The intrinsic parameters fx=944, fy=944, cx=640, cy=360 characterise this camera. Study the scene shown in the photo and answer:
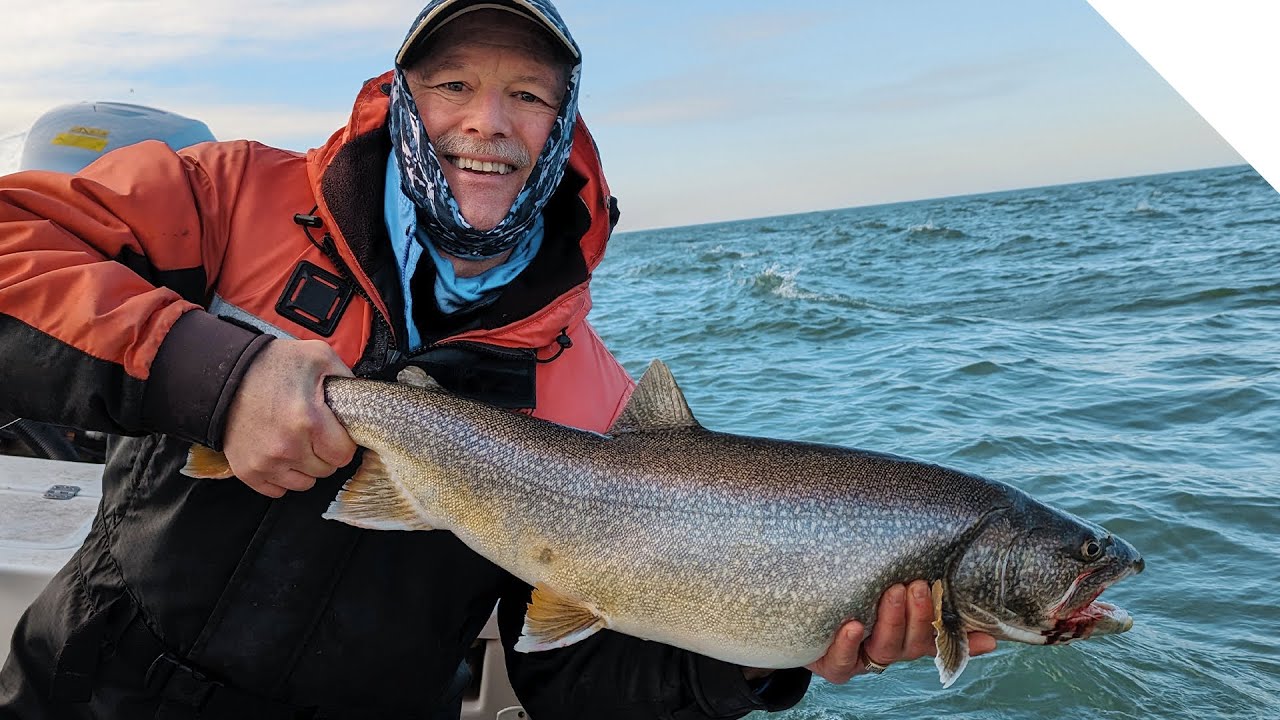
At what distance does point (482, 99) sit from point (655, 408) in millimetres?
1194

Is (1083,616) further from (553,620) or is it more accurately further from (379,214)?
(379,214)

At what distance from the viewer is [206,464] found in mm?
2506

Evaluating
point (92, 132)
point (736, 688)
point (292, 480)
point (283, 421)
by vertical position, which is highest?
point (92, 132)

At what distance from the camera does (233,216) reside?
2912mm

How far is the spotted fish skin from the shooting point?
107 inches

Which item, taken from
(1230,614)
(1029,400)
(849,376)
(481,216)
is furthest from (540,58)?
(849,376)

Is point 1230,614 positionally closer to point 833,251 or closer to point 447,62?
point 447,62

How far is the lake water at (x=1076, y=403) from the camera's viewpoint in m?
5.79

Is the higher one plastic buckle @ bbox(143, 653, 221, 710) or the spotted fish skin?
the spotted fish skin

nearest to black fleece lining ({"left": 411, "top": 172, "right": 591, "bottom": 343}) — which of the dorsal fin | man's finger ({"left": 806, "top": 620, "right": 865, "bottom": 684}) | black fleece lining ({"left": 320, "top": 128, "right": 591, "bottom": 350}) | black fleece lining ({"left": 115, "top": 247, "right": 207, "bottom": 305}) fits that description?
black fleece lining ({"left": 320, "top": 128, "right": 591, "bottom": 350})

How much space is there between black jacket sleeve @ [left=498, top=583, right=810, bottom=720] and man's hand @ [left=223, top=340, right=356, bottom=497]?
1066 mm

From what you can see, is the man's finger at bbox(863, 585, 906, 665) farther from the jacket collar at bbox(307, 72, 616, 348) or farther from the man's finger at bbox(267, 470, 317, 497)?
the man's finger at bbox(267, 470, 317, 497)

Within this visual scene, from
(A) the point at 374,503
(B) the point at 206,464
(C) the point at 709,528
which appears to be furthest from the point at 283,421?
(C) the point at 709,528

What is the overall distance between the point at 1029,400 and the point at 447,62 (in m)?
10.1
